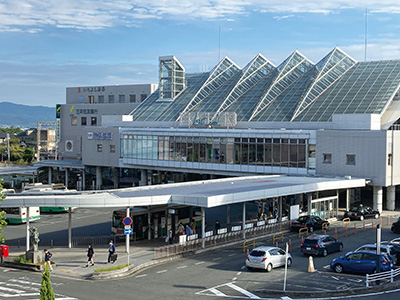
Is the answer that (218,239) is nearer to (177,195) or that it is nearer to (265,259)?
(177,195)

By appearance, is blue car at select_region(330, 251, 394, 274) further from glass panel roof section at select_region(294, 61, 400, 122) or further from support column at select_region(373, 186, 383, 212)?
glass panel roof section at select_region(294, 61, 400, 122)

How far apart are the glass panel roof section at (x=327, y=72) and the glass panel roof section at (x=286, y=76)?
4.15 metres

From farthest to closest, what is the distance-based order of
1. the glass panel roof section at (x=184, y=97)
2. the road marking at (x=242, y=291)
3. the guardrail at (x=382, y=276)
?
the glass panel roof section at (x=184, y=97) < the guardrail at (x=382, y=276) < the road marking at (x=242, y=291)

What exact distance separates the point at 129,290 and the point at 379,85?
1963 inches

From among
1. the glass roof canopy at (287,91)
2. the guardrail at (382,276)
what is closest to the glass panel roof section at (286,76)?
the glass roof canopy at (287,91)

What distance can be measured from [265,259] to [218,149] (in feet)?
122

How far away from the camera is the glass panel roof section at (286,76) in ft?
246

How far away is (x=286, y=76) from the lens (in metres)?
79.6

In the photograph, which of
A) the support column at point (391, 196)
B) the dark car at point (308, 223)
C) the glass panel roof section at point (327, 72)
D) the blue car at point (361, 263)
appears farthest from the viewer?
the glass panel roof section at point (327, 72)

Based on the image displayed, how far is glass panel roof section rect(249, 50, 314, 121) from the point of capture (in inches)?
2955

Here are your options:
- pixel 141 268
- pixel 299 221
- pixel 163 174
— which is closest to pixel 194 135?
pixel 163 174

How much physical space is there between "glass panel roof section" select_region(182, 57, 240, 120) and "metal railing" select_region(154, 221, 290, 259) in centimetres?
4060

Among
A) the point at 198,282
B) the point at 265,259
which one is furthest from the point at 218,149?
the point at 198,282

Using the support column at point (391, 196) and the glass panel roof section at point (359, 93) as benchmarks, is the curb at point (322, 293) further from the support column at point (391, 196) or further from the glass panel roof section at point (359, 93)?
the glass panel roof section at point (359, 93)
